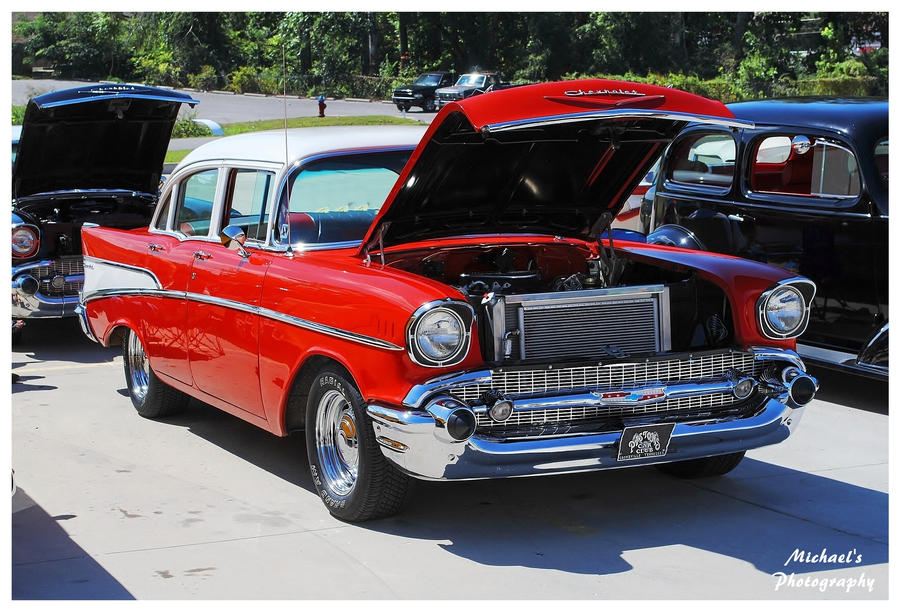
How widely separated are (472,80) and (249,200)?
1442 inches

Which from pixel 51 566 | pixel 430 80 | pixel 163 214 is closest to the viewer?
pixel 51 566

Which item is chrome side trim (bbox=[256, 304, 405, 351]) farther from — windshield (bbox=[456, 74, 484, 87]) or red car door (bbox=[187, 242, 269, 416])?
windshield (bbox=[456, 74, 484, 87])

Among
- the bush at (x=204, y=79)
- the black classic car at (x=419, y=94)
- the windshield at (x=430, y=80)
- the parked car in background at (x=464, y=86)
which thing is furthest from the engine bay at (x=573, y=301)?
the bush at (x=204, y=79)

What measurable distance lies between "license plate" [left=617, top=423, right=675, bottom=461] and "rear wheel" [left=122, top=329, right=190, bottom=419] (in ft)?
10.2

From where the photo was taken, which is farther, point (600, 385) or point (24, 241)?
point (24, 241)

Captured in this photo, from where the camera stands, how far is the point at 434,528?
16.2ft

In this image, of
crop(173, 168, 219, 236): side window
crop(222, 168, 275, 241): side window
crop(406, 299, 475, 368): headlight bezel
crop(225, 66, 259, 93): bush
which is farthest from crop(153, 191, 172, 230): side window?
crop(225, 66, 259, 93): bush

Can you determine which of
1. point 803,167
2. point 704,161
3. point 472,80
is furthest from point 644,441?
point 472,80

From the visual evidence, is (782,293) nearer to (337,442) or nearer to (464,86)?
(337,442)

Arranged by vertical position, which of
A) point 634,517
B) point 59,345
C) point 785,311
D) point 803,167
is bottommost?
point 59,345

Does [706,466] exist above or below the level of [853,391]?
above

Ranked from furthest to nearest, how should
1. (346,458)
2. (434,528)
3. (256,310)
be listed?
1. (256,310)
2. (346,458)
3. (434,528)

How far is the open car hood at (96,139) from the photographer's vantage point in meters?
8.84

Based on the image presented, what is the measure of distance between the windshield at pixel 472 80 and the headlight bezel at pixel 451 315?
36968 millimetres
